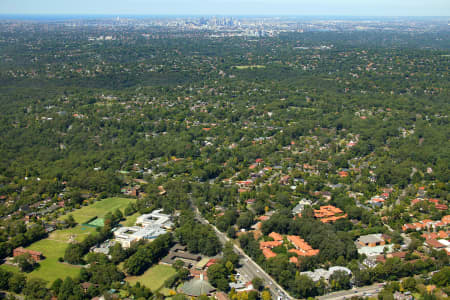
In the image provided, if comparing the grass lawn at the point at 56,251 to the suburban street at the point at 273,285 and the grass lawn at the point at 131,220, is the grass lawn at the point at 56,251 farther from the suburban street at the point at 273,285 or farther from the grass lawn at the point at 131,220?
the suburban street at the point at 273,285

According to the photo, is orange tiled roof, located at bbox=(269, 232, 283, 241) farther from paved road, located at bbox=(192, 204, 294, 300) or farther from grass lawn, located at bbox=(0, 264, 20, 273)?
grass lawn, located at bbox=(0, 264, 20, 273)

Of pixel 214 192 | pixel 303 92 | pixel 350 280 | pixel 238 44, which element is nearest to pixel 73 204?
pixel 214 192

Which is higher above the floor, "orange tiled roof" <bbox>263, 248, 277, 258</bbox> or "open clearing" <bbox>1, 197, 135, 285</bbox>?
"orange tiled roof" <bbox>263, 248, 277, 258</bbox>

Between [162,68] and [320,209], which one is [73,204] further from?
[162,68]

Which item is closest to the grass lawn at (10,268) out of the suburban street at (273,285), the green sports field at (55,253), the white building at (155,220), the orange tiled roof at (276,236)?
the green sports field at (55,253)

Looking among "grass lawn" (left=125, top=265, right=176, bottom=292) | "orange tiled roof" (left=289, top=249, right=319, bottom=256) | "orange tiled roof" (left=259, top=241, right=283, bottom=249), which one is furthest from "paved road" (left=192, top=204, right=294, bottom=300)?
"grass lawn" (left=125, top=265, right=176, bottom=292)

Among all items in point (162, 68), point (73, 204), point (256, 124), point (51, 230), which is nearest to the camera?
point (51, 230)
